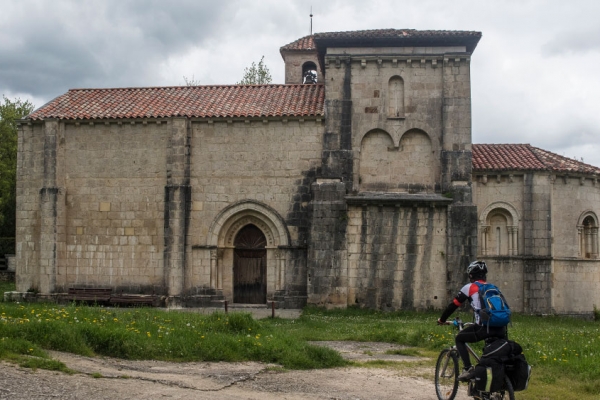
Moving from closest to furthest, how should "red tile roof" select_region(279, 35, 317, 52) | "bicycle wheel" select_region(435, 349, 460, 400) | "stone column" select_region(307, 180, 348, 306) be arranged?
1. "bicycle wheel" select_region(435, 349, 460, 400)
2. "stone column" select_region(307, 180, 348, 306)
3. "red tile roof" select_region(279, 35, 317, 52)

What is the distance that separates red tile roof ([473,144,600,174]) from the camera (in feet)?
74.9

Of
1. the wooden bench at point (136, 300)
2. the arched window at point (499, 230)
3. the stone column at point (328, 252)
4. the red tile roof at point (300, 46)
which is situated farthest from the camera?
the red tile roof at point (300, 46)

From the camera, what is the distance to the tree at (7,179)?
3803 centimetres

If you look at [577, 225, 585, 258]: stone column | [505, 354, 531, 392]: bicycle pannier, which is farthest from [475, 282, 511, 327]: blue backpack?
[577, 225, 585, 258]: stone column

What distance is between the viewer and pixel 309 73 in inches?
1282

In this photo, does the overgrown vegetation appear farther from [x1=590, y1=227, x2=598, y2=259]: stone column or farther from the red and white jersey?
[x1=590, y1=227, x2=598, y2=259]: stone column

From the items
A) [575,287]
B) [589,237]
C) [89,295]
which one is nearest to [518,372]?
[575,287]

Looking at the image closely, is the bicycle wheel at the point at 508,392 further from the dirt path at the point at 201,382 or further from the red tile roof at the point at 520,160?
the red tile roof at the point at 520,160

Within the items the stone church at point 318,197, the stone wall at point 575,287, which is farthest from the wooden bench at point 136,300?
the stone wall at point 575,287

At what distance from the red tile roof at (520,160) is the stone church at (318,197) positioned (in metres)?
0.11

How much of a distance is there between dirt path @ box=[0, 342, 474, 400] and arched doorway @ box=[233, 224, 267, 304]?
39.9ft

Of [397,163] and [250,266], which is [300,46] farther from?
[250,266]

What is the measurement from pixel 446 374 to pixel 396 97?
1516 cm

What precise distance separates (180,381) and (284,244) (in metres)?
13.4
